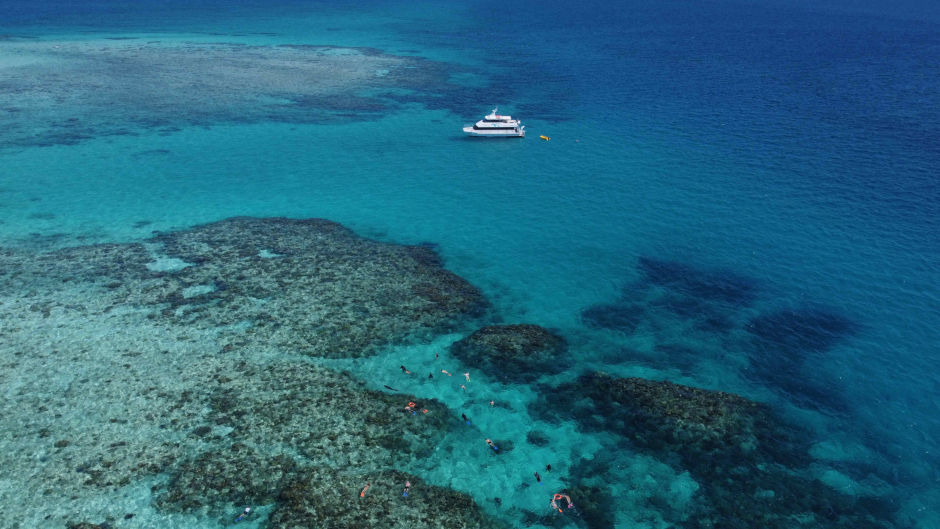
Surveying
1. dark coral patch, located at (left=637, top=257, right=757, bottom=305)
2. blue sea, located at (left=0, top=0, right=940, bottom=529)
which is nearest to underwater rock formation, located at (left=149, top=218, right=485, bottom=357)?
blue sea, located at (left=0, top=0, right=940, bottom=529)

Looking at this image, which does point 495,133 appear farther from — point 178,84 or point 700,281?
point 178,84

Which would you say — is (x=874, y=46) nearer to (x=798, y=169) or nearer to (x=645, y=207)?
(x=798, y=169)

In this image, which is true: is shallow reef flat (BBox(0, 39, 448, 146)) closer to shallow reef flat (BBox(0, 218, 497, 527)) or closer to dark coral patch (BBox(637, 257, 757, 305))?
shallow reef flat (BBox(0, 218, 497, 527))

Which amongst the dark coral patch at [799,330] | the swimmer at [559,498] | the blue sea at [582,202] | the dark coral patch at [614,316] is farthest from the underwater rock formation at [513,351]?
the dark coral patch at [799,330]

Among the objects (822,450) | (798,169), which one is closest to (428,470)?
(822,450)

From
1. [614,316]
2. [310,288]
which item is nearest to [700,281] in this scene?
[614,316]

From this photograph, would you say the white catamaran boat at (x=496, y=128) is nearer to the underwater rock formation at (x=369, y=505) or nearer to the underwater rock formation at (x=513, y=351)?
the underwater rock formation at (x=513, y=351)
